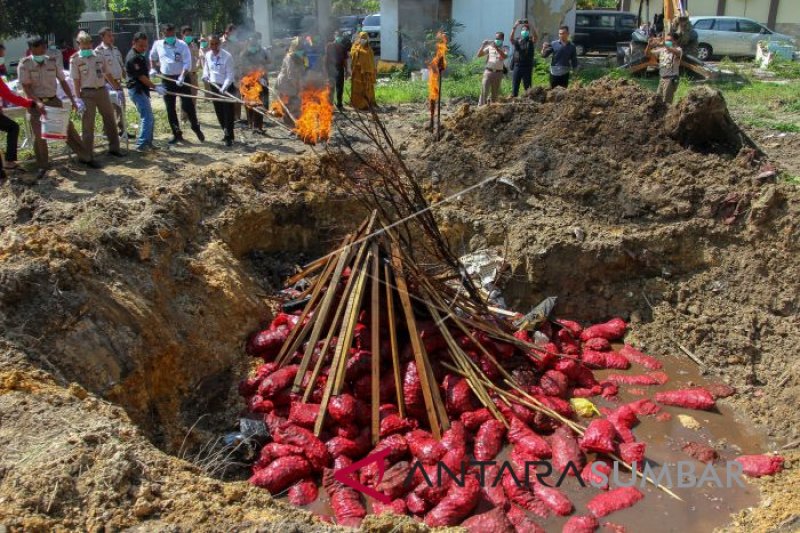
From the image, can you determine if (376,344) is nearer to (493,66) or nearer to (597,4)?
(493,66)

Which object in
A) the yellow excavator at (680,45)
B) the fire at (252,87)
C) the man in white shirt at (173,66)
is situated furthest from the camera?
the yellow excavator at (680,45)

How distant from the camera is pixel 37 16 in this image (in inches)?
750

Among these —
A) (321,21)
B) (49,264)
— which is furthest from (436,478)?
(321,21)

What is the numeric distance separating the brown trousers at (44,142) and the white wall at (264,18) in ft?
49.4

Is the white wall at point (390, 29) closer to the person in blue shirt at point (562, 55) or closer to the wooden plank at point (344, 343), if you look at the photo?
the person in blue shirt at point (562, 55)

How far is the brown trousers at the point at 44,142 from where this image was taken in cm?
809

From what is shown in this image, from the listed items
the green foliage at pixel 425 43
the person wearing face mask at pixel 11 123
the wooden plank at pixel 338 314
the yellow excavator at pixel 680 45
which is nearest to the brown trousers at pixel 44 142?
the person wearing face mask at pixel 11 123

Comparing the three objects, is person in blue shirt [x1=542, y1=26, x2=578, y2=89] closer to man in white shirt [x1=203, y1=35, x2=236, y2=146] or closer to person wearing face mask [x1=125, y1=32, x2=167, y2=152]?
man in white shirt [x1=203, y1=35, x2=236, y2=146]

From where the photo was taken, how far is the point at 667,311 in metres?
7.16

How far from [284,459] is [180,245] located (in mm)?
2802

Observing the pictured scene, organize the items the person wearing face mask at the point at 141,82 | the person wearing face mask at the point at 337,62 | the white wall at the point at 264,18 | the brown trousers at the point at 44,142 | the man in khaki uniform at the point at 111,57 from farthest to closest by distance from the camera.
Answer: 1. the white wall at the point at 264,18
2. the person wearing face mask at the point at 337,62
3. the man in khaki uniform at the point at 111,57
4. the person wearing face mask at the point at 141,82
5. the brown trousers at the point at 44,142

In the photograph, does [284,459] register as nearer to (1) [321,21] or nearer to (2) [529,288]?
(2) [529,288]

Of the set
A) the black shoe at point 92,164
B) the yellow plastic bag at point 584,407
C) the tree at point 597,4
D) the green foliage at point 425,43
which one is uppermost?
the tree at point 597,4

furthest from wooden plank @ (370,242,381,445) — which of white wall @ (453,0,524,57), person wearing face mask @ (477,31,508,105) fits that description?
white wall @ (453,0,524,57)
